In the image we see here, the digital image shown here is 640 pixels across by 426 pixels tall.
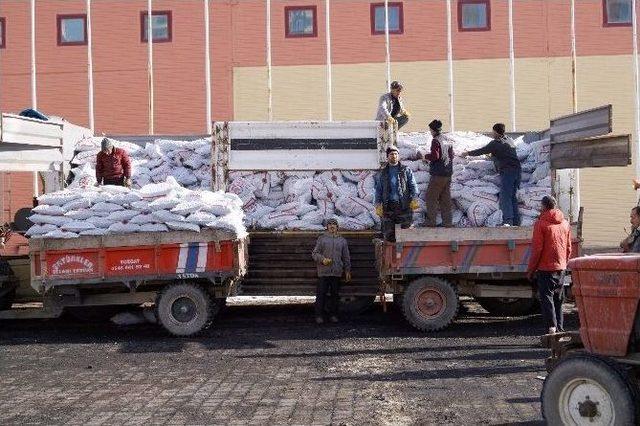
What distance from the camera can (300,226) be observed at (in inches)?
598

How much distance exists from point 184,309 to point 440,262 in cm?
341

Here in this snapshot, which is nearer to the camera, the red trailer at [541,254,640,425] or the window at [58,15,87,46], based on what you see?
the red trailer at [541,254,640,425]

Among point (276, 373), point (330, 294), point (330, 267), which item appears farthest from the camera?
point (330, 294)

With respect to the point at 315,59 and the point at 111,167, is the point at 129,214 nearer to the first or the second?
the point at 111,167

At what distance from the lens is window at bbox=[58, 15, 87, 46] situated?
29.1 meters

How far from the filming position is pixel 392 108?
16375 mm

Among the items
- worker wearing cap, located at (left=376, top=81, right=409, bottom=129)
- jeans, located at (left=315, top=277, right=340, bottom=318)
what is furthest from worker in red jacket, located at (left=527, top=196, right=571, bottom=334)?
worker wearing cap, located at (left=376, top=81, right=409, bottom=129)

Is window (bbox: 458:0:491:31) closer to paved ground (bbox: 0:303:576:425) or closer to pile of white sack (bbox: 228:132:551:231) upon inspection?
pile of white sack (bbox: 228:132:551:231)

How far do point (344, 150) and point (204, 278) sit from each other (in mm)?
3772

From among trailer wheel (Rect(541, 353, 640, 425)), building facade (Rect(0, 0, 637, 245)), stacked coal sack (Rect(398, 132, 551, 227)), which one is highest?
building facade (Rect(0, 0, 637, 245))

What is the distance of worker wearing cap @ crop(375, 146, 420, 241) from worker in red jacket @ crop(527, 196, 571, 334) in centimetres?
295

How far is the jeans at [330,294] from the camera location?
46.0 feet

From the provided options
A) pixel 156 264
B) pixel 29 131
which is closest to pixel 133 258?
pixel 156 264

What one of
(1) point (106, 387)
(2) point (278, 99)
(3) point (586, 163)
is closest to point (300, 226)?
(3) point (586, 163)
